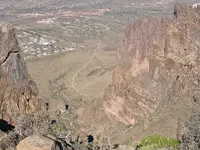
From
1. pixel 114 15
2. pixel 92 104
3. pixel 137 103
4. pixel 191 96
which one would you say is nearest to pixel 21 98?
pixel 191 96

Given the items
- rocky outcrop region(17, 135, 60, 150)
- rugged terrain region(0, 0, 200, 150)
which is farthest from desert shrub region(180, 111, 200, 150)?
rocky outcrop region(17, 135, 60, 150)

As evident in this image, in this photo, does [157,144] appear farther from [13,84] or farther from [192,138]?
[13,84]

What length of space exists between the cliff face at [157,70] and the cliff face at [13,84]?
12.7 meters

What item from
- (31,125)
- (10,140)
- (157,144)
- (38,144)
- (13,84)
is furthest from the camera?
(13,84)

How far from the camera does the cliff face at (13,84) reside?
20850 mm

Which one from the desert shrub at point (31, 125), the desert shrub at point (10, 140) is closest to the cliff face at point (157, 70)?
the desert shrub at point (31, 125)

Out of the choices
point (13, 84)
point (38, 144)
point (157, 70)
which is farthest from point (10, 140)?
point (157, 70)

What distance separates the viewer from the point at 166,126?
92.9ft

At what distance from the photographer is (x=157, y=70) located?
40031mm

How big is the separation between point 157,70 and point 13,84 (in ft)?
66.5

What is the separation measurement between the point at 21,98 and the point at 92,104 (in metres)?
27.3

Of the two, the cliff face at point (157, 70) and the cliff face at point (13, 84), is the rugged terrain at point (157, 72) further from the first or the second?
the cliff face at point (13, 84)

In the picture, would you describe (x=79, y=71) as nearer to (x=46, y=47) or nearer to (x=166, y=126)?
(x=46, y=47)

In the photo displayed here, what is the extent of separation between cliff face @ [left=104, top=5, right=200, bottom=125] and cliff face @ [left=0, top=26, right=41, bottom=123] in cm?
1266
